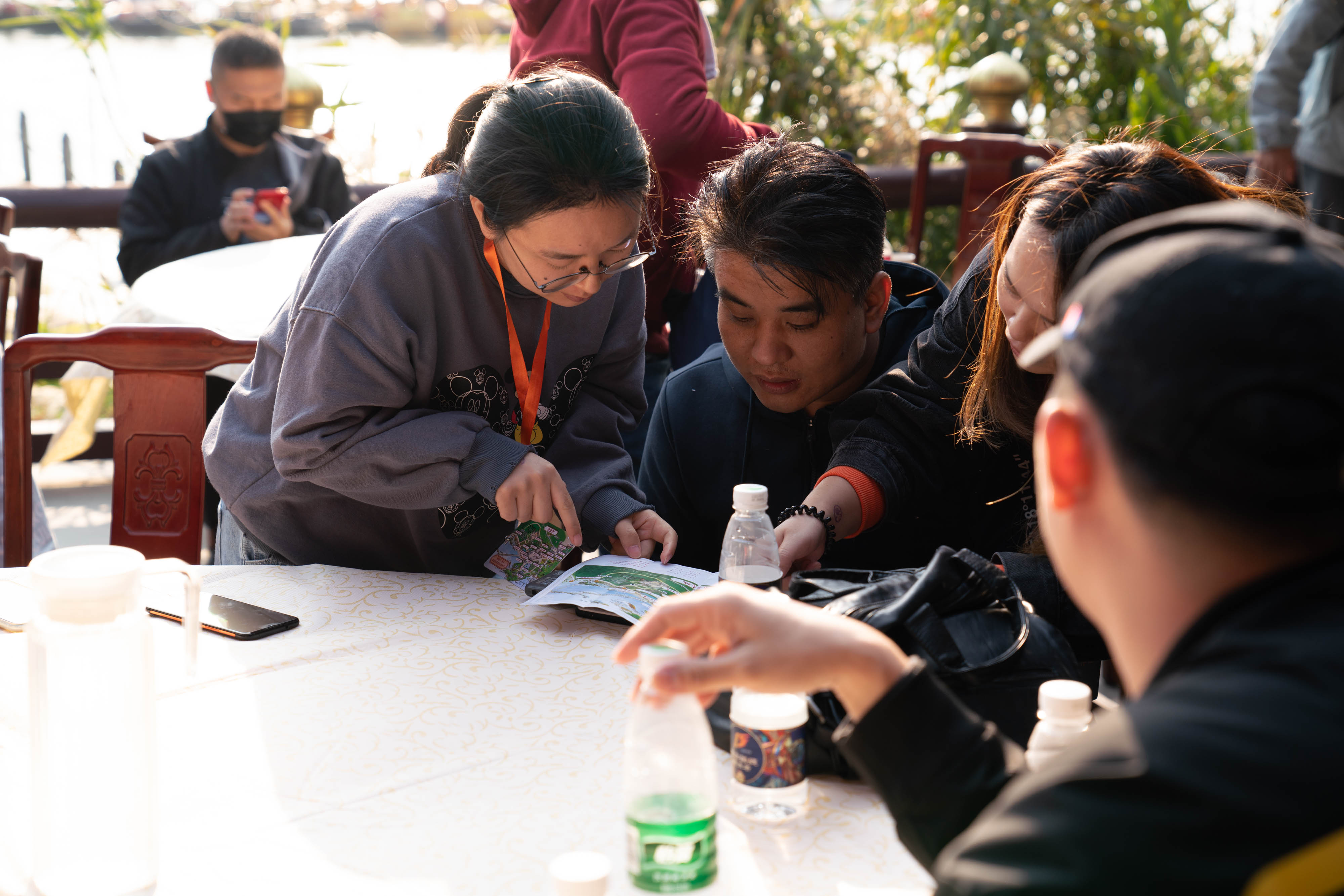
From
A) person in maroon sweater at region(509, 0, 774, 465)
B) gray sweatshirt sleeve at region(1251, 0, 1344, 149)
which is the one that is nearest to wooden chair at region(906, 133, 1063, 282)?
gray sweatshirt sleeve at region(1251, 0, 1344, 149)

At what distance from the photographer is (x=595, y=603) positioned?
1.45 metres

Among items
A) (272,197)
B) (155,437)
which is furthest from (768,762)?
(272,197)

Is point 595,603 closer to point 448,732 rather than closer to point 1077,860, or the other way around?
point 448,732

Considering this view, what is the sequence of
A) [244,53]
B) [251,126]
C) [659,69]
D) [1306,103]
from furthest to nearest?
[1306,103], [251,126], [244,53], [659,69]

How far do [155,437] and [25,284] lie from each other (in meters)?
0.62

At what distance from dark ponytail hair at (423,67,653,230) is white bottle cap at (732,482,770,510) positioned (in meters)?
0.49

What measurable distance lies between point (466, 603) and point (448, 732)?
15.3 inches

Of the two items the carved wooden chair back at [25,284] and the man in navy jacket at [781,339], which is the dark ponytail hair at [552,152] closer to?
the man in navy jacket at [781,339]

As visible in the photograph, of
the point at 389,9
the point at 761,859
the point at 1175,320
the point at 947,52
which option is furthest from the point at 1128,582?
the point at 389,9

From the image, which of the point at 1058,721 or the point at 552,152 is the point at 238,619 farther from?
the point at 1058,721

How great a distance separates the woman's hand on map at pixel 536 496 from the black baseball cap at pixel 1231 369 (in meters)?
1.00

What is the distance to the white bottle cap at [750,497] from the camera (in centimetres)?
135

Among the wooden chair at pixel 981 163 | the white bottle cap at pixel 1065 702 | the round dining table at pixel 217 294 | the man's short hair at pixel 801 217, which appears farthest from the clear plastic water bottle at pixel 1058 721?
the wooden chair at pixel 981 163

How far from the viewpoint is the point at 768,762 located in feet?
3.38
